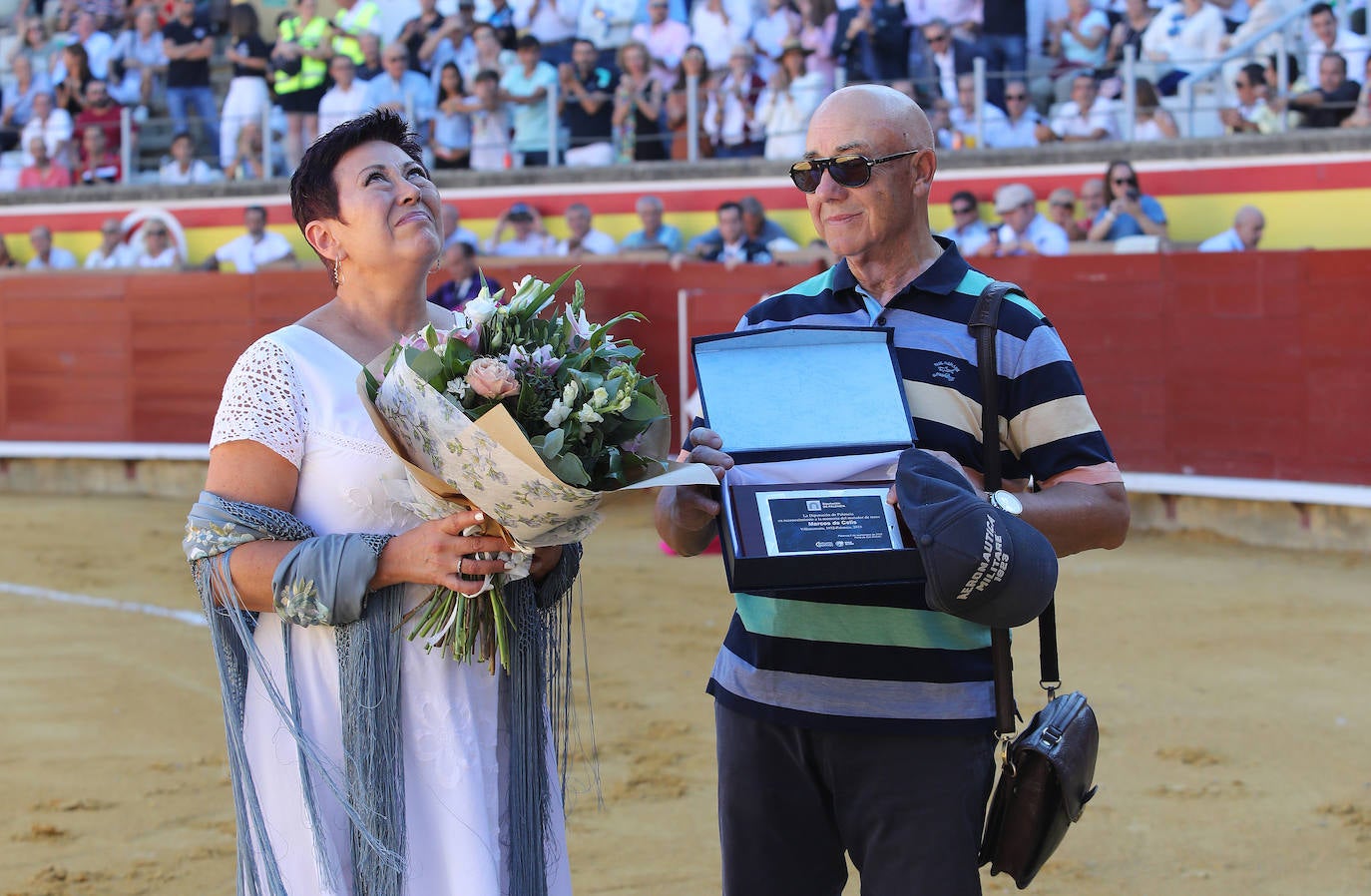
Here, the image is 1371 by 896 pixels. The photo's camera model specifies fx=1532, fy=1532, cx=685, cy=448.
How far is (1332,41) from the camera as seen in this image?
9.24 metres

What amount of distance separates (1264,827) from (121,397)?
414 inches

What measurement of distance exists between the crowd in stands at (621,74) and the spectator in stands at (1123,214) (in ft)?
2.21

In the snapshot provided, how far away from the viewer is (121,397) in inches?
494

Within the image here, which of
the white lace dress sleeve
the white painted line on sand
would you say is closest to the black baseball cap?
the white lace dress sleeve

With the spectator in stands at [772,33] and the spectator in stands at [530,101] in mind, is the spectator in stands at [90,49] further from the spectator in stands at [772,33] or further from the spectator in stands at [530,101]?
the spectator in stands at [772,33]

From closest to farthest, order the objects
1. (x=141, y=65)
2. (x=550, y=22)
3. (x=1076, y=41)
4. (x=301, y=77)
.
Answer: (x=1076, y=41)
(x=550, y=22)
(x=301, y=77)
(x=141, y=65)

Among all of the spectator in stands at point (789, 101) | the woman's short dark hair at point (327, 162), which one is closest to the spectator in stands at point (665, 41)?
the spectator in stands at point (789, 101)

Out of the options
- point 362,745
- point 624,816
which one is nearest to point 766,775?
point 362,745

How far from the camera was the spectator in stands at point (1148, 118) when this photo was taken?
997 cm

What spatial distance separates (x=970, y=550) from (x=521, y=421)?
2.01 feet

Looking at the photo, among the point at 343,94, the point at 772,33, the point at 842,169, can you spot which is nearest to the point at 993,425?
the point at 842,169

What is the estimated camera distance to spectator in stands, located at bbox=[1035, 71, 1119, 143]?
10.1m

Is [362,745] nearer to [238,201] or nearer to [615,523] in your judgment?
[615,523]

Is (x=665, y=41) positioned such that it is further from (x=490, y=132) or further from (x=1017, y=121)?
(x=1017, y=121)
